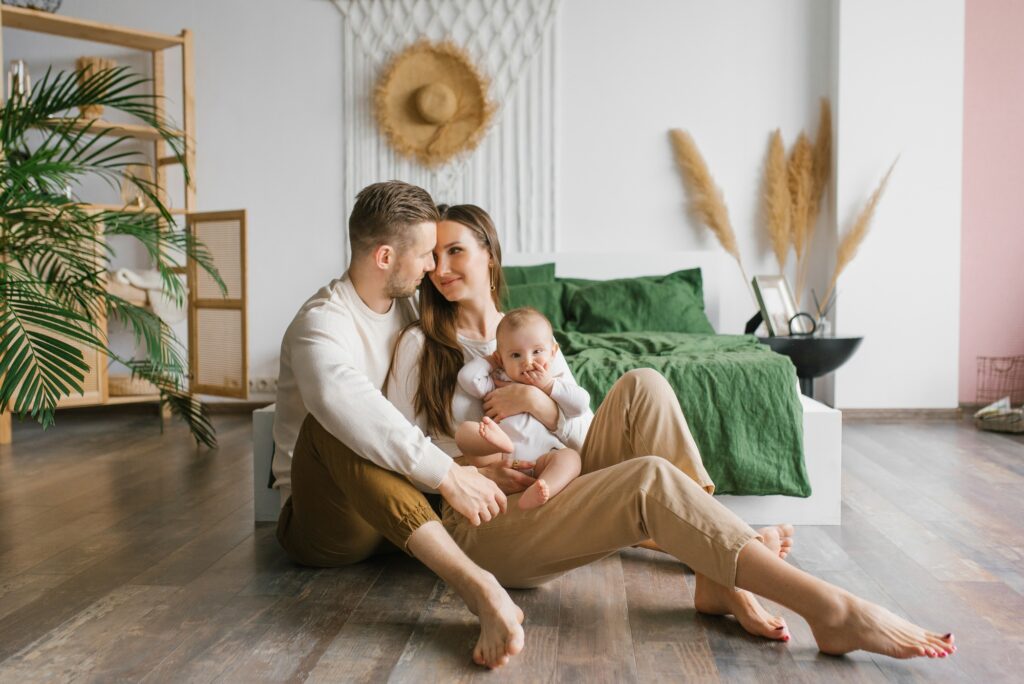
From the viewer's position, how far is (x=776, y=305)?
4.74 meters

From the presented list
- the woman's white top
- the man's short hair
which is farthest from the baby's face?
the man's short hair

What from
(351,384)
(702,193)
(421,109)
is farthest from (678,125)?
(351,384)

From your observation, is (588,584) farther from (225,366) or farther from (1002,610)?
(225,366)

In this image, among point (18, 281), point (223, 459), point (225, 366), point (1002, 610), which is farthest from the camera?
point (225, 366)

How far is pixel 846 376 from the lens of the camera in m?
5.11

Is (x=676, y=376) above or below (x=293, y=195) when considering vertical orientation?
below

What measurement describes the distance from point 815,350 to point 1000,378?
4.85 ft

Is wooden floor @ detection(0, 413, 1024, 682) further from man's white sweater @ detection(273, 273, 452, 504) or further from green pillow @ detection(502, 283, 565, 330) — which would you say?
green pillow @ detection(502, 283, 565, 330)

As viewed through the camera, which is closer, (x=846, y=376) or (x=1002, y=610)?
(x=1002, y=610)

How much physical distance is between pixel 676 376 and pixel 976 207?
321 cm

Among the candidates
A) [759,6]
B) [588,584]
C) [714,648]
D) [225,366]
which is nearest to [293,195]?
[225,366]

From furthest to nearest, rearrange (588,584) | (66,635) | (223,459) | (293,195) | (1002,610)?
(293,195) → (223,459) → (588,584) → (1002,610) → (66,635)

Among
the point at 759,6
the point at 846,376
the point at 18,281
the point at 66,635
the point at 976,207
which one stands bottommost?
the point at 66,635

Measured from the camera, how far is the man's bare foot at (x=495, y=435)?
205cm
